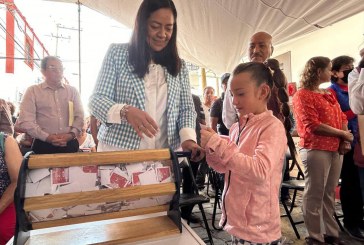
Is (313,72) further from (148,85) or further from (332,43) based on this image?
(332,43)

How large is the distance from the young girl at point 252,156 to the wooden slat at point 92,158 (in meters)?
0.20

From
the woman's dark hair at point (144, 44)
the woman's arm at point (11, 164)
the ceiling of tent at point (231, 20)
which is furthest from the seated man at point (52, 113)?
the woman's dark hair at point (144, 44)

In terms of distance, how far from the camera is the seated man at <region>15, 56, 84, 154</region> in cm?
231

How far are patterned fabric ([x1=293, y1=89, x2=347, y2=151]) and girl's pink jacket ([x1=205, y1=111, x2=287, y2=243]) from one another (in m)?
1.09

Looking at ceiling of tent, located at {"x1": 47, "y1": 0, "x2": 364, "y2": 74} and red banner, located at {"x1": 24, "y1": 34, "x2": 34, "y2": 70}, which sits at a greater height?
red banner, located at {"x1": 24, "y1": 34, "x2": 34, "y2": 70}

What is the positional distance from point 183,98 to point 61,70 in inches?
75.5

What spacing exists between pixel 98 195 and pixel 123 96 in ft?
1.59

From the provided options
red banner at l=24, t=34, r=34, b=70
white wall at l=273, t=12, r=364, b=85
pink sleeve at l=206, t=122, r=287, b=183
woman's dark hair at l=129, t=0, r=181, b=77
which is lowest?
pink sleeve at l=206, t=122, r=287, b=183

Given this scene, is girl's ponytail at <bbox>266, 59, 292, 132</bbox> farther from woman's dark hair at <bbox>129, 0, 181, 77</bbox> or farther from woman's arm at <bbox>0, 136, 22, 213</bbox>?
woman's arm at <bbox>0, 136, 22, 213</bbox>

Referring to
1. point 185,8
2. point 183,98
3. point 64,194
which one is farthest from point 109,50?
point 185,8

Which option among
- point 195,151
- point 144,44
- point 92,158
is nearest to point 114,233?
point 92,158

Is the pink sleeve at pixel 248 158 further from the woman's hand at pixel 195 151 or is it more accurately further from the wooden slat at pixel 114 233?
the wooden slat at pixel 114 233

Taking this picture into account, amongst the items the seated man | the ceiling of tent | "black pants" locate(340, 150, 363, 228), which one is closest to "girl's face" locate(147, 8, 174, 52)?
the ceiling of tent

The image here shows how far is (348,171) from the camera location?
7.80ft
